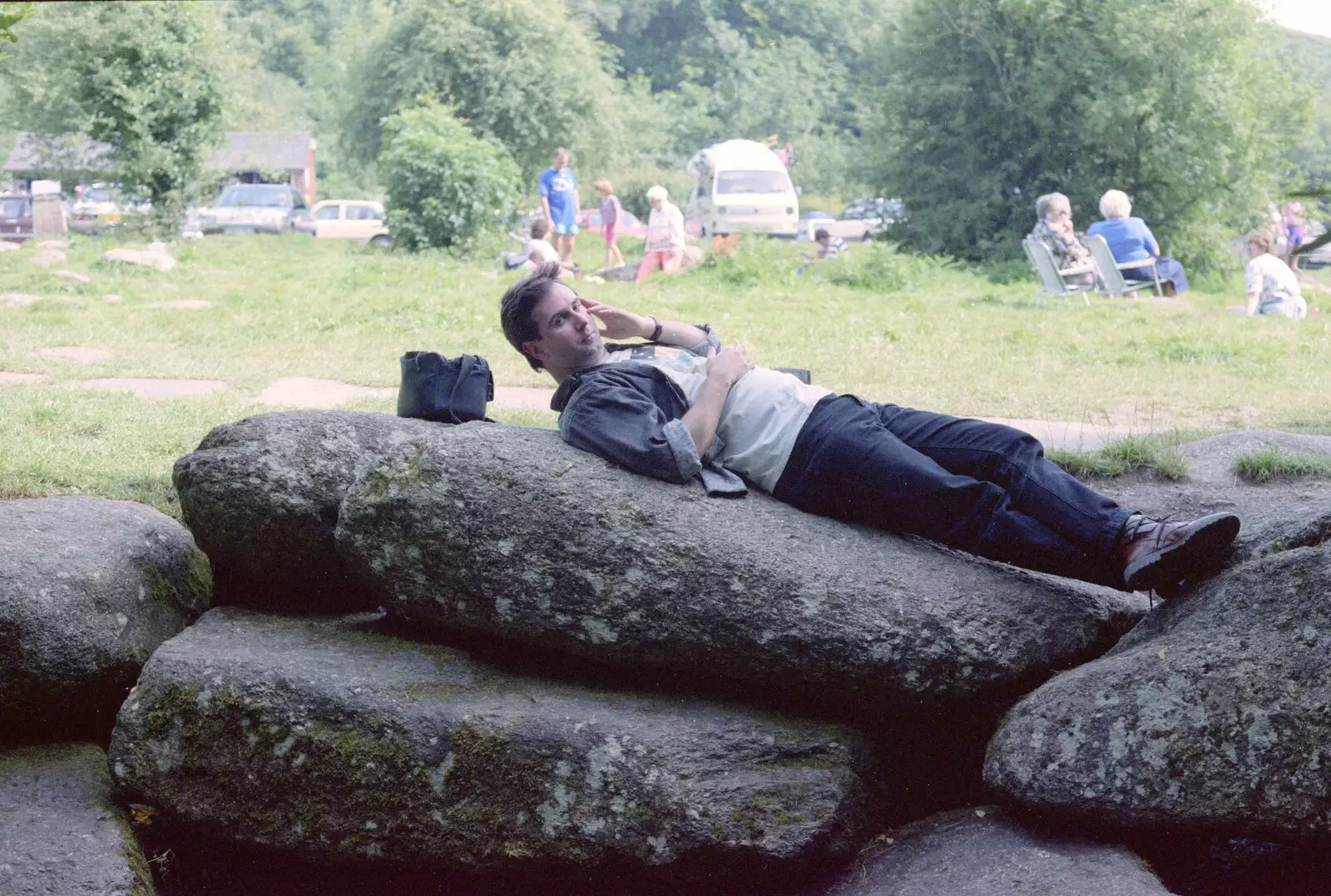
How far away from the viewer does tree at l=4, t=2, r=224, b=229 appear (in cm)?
2055

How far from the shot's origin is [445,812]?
404 centimetres

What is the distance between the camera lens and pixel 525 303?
177 inches

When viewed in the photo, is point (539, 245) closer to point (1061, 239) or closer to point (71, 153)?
point (1061, 239)

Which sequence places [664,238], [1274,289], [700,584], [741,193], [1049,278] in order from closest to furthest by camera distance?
[700,584], [1274,289], [1049,278], [664,238], [741,193]

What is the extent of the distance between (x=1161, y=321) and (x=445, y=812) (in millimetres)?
10054

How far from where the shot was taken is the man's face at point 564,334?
4.52 m

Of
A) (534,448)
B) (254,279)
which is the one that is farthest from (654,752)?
(254,279)

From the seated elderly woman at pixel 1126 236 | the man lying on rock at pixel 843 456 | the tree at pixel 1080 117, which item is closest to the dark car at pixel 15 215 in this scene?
the tree at pixel 1080 117

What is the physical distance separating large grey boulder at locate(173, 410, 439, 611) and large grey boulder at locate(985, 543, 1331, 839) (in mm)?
2298

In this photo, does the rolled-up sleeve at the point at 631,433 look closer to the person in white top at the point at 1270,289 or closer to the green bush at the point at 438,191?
the person in white top at the point at 1270,289

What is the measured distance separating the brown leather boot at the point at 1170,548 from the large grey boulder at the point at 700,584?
347 mm

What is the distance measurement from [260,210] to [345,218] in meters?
5.04

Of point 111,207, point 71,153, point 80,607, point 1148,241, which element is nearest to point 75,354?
point 80,607

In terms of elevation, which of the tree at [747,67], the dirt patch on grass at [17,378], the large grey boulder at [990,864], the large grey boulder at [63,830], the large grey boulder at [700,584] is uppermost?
the tree at [747,67]
